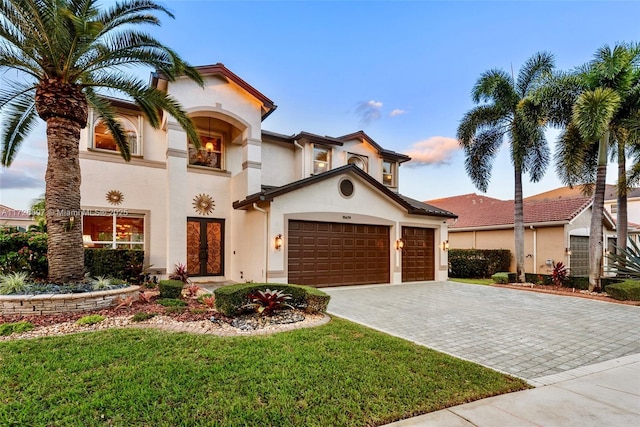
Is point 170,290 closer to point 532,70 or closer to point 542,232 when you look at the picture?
point 532,70

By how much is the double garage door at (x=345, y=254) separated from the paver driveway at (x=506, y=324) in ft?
2.79

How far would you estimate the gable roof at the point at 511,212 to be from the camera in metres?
18.5

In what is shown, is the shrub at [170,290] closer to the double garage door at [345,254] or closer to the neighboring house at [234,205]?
the neighboring house at [234,205]

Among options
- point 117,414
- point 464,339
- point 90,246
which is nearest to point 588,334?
point 464,339

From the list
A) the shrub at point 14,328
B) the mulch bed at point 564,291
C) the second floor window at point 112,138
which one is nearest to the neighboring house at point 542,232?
the mulch bed at point 564,291

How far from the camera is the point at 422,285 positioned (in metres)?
14.0

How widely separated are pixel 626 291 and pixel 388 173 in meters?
11.3

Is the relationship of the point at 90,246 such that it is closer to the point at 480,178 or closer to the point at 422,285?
the point at 422,285

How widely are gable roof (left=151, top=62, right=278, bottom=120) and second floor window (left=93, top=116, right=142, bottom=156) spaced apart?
1.86 m

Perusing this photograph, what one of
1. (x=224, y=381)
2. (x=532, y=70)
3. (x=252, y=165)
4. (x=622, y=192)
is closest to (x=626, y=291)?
(x=622, y=192)

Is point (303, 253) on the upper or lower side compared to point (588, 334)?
upper

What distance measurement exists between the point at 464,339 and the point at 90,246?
12.5m

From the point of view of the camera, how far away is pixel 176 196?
467 inches

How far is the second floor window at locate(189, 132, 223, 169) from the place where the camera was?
13547 mm
